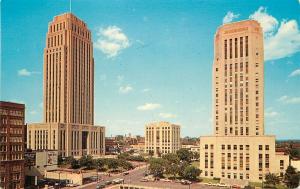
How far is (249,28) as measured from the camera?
251 feet

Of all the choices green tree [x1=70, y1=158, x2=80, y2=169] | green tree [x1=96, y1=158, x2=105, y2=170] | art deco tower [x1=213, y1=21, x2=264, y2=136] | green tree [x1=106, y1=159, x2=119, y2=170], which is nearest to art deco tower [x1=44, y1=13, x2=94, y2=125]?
green tree [x1=70, y1=158, x2=80, y2=169]

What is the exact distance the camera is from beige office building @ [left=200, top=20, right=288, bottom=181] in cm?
6956

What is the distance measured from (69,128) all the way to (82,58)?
2895 cm

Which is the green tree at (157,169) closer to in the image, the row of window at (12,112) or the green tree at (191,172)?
the green tree at (191,172)

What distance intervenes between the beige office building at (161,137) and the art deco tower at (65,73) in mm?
32788

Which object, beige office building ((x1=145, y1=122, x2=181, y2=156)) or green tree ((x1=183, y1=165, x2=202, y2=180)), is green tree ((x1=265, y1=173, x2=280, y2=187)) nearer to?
green tree ((x1=183, y1=165, x2=202, y2=180))

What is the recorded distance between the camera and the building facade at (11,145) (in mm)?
51281

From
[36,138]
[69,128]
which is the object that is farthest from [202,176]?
[36,138]

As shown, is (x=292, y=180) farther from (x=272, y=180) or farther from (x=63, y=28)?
(x=63, y=28)

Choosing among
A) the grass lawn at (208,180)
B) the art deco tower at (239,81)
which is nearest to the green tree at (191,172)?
the grass lawn at (208,180)

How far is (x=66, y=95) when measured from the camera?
11606 cm

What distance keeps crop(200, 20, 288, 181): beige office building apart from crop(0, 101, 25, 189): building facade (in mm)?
39652

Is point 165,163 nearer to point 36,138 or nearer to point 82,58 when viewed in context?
point 36,138

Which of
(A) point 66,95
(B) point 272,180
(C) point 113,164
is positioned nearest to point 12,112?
(C) point 113,164
